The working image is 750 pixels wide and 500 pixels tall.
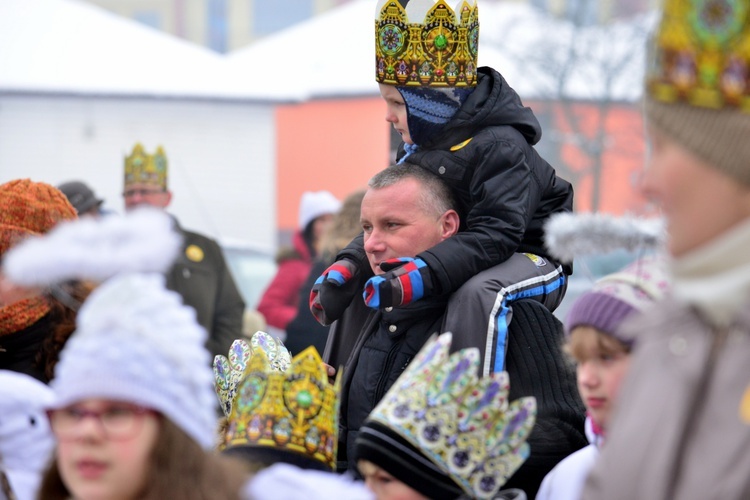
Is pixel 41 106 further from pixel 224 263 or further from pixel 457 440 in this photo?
pixel 457 440

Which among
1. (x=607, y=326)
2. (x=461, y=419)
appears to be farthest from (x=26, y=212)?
(x=607, y=326)

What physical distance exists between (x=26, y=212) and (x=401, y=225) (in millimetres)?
1072

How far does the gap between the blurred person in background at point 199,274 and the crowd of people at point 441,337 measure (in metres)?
2.66

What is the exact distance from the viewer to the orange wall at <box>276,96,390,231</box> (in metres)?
13.9

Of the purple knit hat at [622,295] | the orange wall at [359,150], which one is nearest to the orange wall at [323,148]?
the orange wall at [359,150]

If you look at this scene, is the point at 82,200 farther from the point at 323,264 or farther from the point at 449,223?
the point at 449,223

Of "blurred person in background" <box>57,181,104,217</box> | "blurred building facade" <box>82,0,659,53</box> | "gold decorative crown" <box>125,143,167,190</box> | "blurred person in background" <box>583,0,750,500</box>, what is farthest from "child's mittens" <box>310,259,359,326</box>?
"blurred building facade" <box>82,0,659,53</box>

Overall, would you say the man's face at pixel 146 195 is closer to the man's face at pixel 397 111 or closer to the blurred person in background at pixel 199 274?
the blurred person in background at pixel 199 274

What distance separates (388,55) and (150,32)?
9594mm

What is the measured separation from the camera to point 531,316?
3.63 meters

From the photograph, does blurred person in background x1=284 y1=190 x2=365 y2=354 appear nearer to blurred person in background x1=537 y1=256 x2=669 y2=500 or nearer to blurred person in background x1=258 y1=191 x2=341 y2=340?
blurred person in background x1=258 y1=191 x2=341 y2=340

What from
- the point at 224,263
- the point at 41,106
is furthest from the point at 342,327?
the point at 41,106

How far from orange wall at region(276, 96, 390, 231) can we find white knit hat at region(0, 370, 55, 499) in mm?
→ 10290

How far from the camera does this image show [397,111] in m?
3.80
